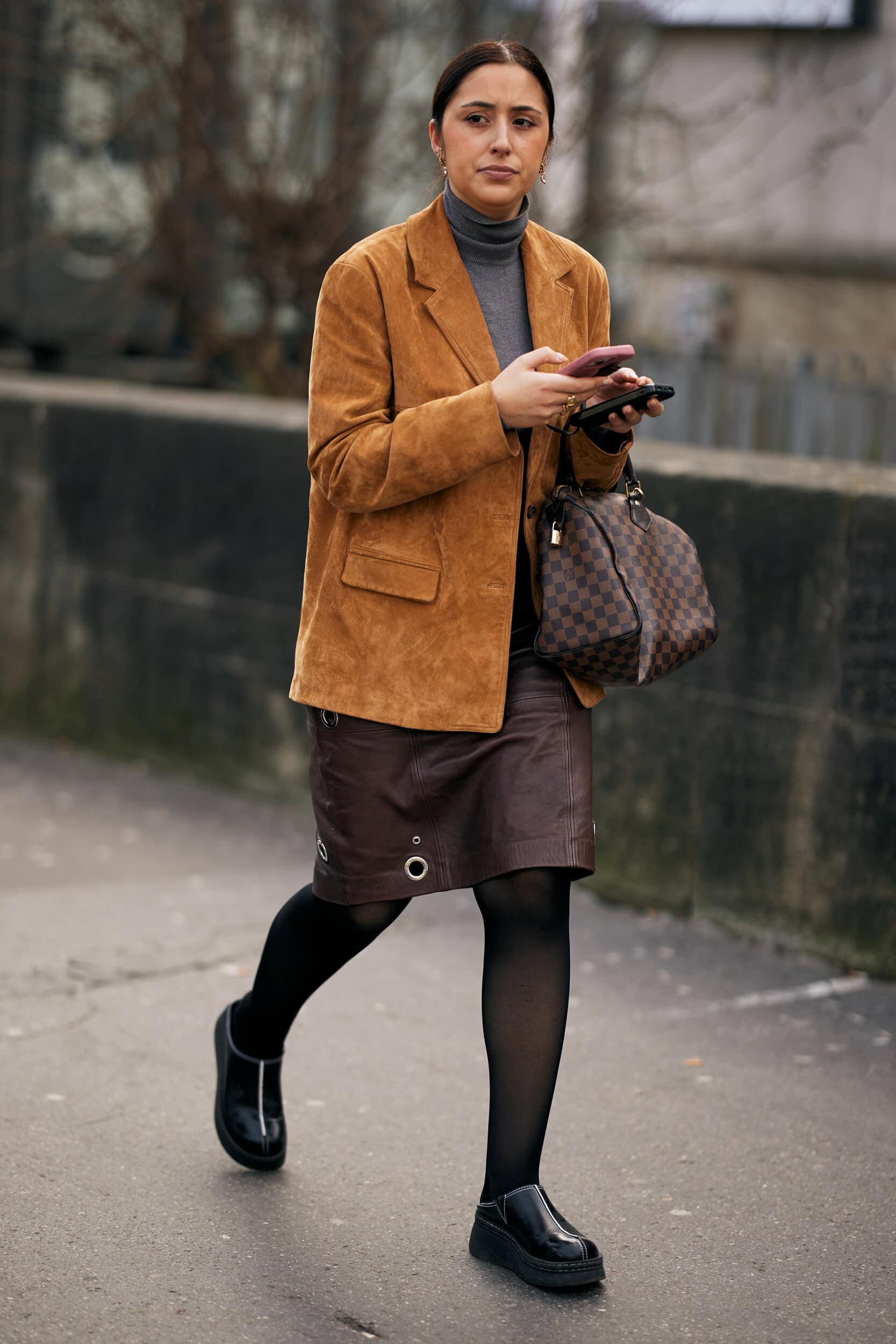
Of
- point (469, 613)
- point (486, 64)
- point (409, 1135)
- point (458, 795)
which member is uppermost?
point (486, 64)

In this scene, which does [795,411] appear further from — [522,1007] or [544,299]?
[522,1007]

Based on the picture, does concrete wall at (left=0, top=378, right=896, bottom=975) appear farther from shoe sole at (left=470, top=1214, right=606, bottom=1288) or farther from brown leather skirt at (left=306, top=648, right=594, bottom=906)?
shoe sole at (left=470, top=1214, right=606, bottom=1288)

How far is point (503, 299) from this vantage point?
3.43m

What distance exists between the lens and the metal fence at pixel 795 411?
8008 mm

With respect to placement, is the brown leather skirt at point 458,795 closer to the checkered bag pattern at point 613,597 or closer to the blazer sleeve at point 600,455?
the checkered bag pattern at point 613,597

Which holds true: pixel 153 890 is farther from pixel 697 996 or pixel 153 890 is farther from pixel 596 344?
pixel 596 344

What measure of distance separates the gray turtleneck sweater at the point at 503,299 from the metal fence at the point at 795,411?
4.80m

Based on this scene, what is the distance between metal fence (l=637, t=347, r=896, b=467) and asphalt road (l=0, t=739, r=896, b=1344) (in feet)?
9.91

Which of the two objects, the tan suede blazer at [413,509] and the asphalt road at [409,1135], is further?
the tan suede blazer at [413,509]

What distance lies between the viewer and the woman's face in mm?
3293

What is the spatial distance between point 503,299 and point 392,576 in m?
0.56

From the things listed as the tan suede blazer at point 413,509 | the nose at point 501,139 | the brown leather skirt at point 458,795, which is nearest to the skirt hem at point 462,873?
the brown leather skirt at point 458,795

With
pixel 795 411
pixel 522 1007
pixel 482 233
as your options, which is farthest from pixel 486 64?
pixel 795 411

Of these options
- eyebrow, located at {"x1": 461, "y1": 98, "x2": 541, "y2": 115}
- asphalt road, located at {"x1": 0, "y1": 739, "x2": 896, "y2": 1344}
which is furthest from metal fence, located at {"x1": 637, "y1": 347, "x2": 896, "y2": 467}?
eyebrow, located at {"x1": 461, "y1": 98, "x2": 541, "y2": 115}
